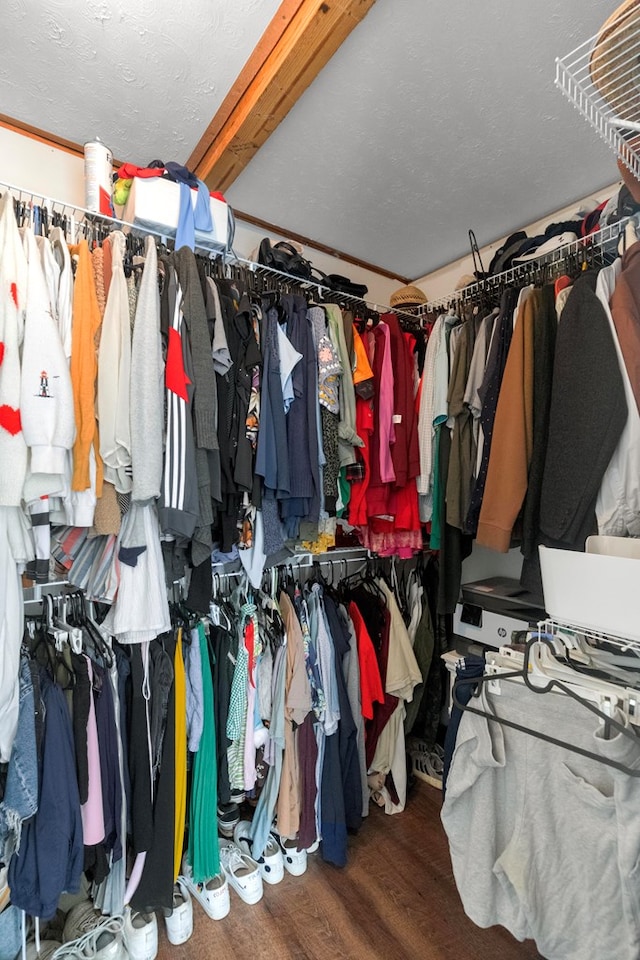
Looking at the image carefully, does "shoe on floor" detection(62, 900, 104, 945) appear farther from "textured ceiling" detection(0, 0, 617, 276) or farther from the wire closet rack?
"textured ceiling" detection(0, 0, 617, 276)

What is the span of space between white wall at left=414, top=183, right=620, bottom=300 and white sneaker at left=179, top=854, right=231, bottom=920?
2839 mm

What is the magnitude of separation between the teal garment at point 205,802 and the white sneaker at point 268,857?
0.60ft

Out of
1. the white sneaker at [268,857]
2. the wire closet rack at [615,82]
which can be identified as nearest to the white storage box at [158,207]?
the wire closet rack at [615,82]

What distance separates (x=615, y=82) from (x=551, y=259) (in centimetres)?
96

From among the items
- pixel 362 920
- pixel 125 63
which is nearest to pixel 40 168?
pixel 125 63

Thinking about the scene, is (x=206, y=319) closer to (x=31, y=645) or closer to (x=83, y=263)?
(x=83, y=263)

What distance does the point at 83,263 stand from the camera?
122 centimetres

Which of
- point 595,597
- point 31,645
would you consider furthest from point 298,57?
point 31,645

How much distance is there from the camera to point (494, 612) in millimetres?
1908

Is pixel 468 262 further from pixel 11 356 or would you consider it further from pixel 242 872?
pixel 242 872

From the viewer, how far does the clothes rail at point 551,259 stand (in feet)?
4.95

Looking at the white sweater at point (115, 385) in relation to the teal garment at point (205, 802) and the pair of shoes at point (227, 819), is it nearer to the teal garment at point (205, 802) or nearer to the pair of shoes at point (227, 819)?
the teal garment at point (205, 802)

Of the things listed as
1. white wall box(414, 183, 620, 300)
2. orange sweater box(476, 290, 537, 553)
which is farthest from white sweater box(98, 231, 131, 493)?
white wall box(414, 183, 620, 300)

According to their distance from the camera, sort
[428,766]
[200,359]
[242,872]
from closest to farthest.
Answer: [200,359], [242,872], [428,766]
